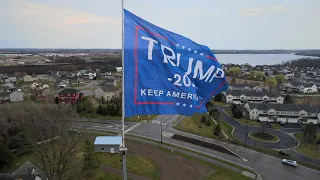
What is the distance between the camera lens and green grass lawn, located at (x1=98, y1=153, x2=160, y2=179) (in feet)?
67.6

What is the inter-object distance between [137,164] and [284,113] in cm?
2649

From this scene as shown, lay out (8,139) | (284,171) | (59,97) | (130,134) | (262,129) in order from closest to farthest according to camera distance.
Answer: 1. (284,171)
2. (8,139)
3. (130,134)
4. (262,129)
5. (59,97)

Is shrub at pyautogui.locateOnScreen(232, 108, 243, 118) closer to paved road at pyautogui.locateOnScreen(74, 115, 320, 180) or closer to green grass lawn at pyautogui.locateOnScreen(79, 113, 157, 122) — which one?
paved road at pyautogui.locateOnScreen(74, 115, 320, 180)

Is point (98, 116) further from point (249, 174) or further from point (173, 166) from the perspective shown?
point (249, 174)

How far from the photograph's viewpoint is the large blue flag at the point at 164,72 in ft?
20.5

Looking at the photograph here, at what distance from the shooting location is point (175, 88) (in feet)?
22.9

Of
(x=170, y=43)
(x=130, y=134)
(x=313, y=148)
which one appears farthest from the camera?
(x=130, y=134)

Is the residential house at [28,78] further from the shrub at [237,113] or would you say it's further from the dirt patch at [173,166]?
the shrub at [237,113]

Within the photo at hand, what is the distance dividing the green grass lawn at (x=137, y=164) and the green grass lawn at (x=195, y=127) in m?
9.63

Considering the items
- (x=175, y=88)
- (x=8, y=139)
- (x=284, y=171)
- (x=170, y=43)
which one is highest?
(x=170, y=43)

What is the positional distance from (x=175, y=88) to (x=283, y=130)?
31641 mm

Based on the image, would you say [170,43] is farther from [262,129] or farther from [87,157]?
[262,129]

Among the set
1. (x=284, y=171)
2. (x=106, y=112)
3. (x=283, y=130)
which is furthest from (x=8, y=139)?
(x=283, y=130)

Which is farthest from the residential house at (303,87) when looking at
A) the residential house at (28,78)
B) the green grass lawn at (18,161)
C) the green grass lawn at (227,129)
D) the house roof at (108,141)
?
the residential house at (28,78)
